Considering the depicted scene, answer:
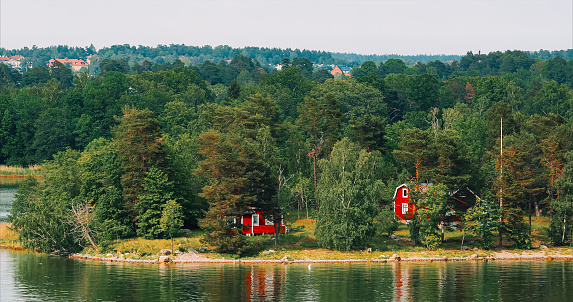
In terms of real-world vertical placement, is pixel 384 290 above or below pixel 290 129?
below

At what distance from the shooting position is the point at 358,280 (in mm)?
68250

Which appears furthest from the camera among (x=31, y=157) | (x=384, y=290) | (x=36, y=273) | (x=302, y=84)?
(x=302, y=84)

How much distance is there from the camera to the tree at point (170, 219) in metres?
79.7

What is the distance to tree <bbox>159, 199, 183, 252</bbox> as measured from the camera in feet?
261

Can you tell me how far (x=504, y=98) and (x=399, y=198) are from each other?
87521 mm

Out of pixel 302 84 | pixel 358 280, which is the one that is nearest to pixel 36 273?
pixel 358 280

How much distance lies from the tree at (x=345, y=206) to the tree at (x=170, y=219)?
14460mm

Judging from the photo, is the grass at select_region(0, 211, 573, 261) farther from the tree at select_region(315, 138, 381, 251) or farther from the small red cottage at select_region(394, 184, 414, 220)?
the small red cottage at select_region(394, 184, 414, 220)

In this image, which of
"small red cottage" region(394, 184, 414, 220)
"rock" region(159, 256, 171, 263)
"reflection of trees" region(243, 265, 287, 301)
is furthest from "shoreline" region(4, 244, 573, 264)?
"small red cottage" region(394, 184, 414, 220)

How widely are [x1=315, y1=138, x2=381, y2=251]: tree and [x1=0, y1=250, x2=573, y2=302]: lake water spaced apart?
3321mm

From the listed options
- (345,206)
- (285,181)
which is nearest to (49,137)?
(285,181)

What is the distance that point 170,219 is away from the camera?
80062mm

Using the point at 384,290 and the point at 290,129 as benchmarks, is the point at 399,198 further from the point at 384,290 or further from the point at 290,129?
the point at 384,290

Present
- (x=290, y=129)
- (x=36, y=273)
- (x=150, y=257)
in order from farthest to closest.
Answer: (x=290, y=129), (x=150, y=257), (x=36, y=273)
